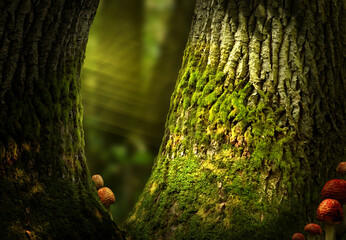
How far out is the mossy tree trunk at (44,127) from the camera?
211 cm

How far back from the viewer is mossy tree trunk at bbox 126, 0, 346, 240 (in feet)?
8.97

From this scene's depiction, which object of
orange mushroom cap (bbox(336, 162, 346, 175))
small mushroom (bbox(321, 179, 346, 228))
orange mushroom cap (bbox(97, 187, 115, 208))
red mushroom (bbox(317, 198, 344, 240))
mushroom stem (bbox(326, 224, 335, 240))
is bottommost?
orange mushroom cap (bbox(97, 187, 115, 208))

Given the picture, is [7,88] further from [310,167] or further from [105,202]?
[310,167]

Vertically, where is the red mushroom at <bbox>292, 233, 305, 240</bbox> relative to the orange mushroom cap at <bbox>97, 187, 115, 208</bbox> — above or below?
above

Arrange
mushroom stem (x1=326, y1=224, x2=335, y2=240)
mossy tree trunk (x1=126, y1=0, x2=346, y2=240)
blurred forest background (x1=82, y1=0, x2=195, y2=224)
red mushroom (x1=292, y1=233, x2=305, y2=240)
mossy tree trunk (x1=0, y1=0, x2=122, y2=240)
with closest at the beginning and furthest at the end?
mossy tree trunk (x1=0, y1=0, x2=122, y2=240) → red mushroom (x1=292, y1=233, x2=305, y2=240) → mushroom stem (x1=326, y1=224, x2=335, y2=240) → mossy tree trunk (x1=126, y1=0, x2=346, y2=240) → blurred forest background (x1=82, y1=0, x2=195, y2=224)

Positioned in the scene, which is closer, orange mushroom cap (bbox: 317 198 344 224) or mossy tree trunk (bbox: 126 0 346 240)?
orange mushroom cap (bbox: 317 198 344 224)

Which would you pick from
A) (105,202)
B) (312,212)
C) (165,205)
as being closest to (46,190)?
(105,202)

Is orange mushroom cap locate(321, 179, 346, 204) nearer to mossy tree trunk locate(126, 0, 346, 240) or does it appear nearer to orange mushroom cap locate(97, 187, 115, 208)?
mossy tree trunk locate(126, 0, 346, 240)

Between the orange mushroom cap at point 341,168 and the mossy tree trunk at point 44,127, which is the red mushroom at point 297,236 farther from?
the mossy tree trunk at point 44,127

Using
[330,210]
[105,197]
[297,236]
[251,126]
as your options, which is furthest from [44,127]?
[330,210]

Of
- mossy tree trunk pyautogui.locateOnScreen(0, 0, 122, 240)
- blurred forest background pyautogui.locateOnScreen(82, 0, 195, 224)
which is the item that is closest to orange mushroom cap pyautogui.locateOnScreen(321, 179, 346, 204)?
mossy tree trunk pyautogui.locateOnScreen(0, 0, 122, 240)

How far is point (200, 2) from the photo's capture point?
128 inches

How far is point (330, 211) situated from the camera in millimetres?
2520

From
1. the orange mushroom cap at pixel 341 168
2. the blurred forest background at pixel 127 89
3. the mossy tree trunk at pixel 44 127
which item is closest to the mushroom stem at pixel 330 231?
the orange mushroom cap at pixel 341 168
